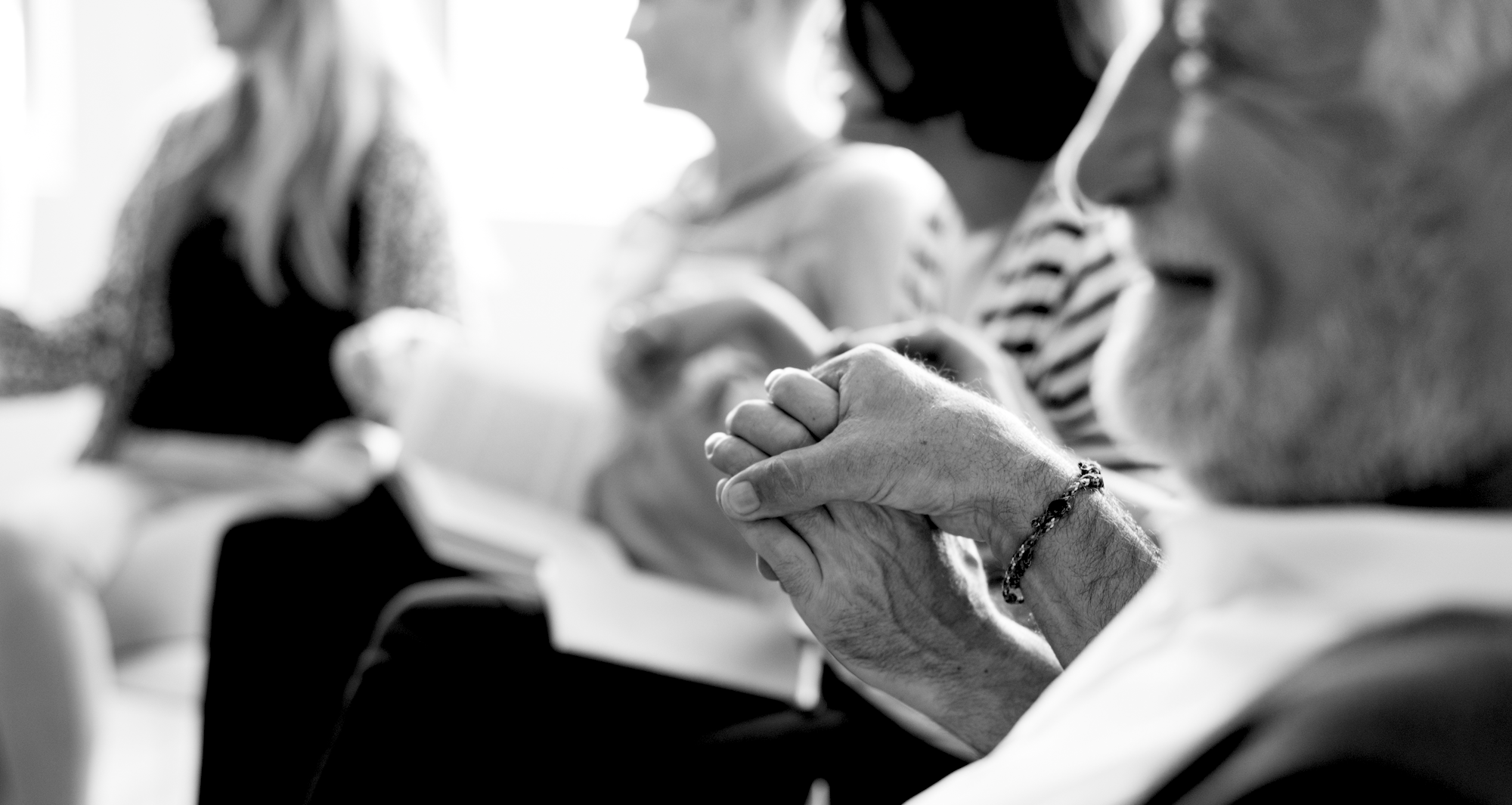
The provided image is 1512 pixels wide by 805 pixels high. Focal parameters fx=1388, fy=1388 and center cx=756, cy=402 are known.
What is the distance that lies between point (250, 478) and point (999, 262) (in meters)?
1.14

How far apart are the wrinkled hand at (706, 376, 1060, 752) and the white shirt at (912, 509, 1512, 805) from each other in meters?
0.20

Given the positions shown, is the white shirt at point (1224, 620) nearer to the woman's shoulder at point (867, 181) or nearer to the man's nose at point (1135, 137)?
the man's nose at point (1135, 137)

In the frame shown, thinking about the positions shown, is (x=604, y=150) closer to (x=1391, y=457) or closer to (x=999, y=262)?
(x=999, y=262)

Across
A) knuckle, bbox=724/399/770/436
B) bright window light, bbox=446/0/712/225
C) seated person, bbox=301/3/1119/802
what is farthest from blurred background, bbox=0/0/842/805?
knuckle, bbox=724/399/770/436

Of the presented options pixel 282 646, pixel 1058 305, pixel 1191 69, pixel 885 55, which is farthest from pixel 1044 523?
pixel 282 646

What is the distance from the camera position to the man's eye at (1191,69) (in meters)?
0.60

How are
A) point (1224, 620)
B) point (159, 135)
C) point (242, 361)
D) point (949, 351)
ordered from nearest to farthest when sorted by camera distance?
point (1224, 620) → point (949, 351) → point (242, 361) → point (159, 135)

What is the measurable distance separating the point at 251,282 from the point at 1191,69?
1.66 metres

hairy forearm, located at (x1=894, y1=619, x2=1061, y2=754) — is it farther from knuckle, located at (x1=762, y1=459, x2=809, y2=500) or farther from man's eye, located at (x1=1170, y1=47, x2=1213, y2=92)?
man's eye, located at (x1=1170, y1=47, x2=1213, y2=92)

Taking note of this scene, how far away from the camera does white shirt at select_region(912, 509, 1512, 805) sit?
1.51ft

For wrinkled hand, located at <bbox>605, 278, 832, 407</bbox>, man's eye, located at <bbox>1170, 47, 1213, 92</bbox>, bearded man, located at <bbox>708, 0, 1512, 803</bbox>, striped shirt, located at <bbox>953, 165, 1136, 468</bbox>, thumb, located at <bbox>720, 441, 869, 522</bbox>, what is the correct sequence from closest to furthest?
bearded man, located at <bbox>708, 0, 1512, 803</bbox>
man's eye, located at <bbox>1170, 47, 1213, 92</bbox>
thumb, located at <bbox>720, 441, 869, 522</bbox>
striped shirt, located at <bbox>953, 165, 1136, 468</bbox>
wrinkled hand, located at <bbox>605, 278, 832, 407</bbox>

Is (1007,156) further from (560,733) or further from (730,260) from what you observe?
(560,733)

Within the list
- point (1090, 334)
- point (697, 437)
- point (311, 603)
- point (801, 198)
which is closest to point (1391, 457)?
point (1090, 334)

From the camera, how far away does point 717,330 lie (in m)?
1.28
